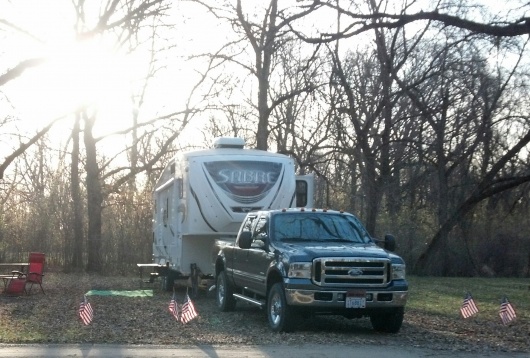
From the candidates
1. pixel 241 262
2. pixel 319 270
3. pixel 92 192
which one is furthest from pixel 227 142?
pixel 92 192

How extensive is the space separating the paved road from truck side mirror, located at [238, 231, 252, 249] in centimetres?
308

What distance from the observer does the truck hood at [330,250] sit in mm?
14016

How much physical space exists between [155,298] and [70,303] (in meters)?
2.38

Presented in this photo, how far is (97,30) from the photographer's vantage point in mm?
15102

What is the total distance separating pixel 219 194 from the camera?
1981 centimetres

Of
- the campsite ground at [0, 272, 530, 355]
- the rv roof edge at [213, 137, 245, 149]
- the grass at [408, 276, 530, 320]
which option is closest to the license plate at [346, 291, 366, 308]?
the campsite ground at [0, 272, 530, 355]

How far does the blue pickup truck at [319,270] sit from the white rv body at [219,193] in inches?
137

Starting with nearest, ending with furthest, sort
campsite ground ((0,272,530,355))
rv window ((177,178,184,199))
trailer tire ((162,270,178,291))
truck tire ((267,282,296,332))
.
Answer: campsite ground ((0,272,530,355))
truck tire ((267,282,296,332))
rv window ((177,178,184,199))
trailer tire ((162,270,178,291))

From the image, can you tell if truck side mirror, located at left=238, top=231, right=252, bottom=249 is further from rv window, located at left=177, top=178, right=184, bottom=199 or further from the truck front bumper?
rv window, located at left=177, top=178, right=184, bottom=199

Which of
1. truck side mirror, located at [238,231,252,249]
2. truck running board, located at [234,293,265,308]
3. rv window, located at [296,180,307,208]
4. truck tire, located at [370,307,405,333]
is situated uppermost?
rv window, located at [296,180,307,208]

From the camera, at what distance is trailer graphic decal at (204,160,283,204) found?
65.5ft

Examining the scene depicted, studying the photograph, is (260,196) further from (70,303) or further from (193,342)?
(193,342)

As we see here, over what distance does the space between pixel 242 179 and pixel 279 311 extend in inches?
244

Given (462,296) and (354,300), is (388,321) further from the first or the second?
(462,296)
